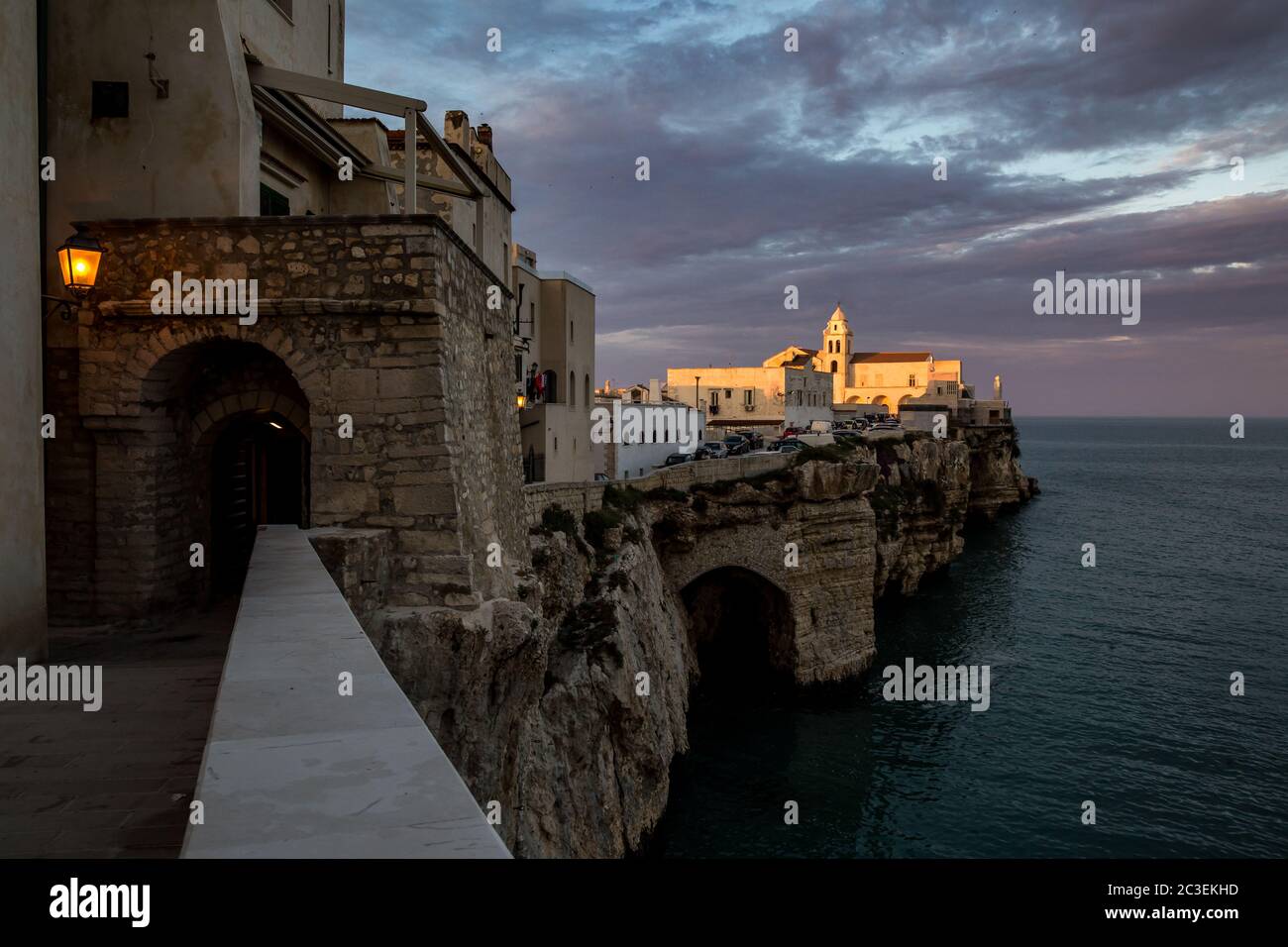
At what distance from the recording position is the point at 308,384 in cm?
915

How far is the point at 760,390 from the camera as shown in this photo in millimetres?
82438

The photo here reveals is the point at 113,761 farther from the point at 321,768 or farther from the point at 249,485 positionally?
the point at 249,485

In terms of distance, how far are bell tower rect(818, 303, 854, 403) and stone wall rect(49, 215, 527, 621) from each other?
128235mm

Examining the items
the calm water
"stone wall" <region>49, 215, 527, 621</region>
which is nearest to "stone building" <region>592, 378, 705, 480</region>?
the calm water

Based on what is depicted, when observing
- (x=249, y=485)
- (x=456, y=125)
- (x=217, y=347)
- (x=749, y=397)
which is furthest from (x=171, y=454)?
(x=749, y=397)

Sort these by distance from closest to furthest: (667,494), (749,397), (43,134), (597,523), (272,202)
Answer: (43,134)
(272,202)
(597,523)
(667,494)
(749,397)

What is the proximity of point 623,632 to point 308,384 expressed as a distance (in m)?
15.3

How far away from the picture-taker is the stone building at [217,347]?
911 centimetres

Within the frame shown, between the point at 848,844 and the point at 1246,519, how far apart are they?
7889 cm

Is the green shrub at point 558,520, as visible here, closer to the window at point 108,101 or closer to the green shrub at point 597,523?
the green shrub at point 597,523

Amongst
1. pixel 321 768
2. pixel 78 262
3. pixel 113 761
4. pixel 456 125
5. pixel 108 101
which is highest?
pixel 456 125

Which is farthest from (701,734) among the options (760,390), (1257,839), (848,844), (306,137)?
(760,390)
